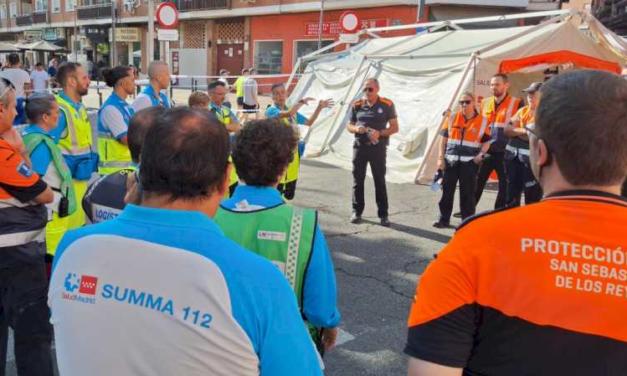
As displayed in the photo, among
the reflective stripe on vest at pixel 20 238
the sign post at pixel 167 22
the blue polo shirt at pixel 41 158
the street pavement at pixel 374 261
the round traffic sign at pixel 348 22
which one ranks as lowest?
the street pavement at pixel 374 261

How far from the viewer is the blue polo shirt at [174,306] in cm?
130

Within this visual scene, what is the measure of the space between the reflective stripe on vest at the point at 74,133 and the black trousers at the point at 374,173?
3.71 m

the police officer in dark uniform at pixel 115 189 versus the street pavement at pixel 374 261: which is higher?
the police officer in dark uniform at pixel 115 189

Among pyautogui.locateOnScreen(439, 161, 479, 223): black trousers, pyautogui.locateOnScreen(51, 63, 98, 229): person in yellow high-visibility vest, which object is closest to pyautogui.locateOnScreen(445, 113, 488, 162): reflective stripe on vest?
pyautogui.locateOnScreen(439, 161, 479, 223): black trousers

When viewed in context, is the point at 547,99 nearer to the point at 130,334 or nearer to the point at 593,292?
the point at 593,292

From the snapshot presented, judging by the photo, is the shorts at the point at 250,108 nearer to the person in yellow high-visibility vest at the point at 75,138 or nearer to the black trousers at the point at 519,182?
the black trousers at the point at 519,182

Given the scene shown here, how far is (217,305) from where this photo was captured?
130cm

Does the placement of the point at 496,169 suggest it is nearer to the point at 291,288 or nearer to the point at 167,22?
the point at 167,22

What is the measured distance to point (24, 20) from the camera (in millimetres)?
54500

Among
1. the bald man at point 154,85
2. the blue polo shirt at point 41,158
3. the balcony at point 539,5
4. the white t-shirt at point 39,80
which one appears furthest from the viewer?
the balcony at point 539,5

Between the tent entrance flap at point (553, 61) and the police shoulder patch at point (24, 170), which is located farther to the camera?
the tent entrance flap at point (553, 61)

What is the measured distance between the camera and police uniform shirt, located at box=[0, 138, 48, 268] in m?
2.87

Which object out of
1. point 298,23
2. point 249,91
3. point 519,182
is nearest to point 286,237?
point 519,182

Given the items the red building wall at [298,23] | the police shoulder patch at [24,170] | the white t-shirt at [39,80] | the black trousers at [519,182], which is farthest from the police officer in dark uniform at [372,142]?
the red building wall at [298,23]
